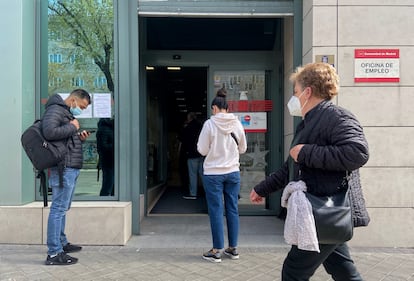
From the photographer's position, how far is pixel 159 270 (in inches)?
161

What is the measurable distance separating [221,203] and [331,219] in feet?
7.47

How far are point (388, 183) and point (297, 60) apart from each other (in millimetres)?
1927

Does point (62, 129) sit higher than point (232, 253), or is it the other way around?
point (62, 129)

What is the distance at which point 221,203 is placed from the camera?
4.41 metres

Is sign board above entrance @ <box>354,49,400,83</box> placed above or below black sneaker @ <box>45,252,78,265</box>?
above

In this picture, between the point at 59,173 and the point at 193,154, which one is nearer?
the point at 59,173

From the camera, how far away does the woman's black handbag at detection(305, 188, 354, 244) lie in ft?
7.25

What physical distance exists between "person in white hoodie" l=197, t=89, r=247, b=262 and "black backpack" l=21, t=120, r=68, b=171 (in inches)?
60.0

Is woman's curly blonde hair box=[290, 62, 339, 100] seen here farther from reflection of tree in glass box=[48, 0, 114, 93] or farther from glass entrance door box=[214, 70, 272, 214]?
glass entrance door box=[214, 70, 272, 214]

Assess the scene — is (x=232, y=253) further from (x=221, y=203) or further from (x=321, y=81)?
(x=321, y=81)

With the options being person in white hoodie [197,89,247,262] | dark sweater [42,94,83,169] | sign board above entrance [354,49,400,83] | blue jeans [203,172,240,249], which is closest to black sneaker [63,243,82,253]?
dark sweater [42,94,83,169]

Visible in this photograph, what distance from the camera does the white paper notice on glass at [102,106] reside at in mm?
5371

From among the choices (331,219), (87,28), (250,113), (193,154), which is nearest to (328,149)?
(331,219)

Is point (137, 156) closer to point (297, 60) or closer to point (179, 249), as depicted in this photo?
point (179, 249)
